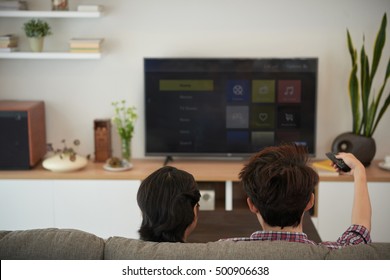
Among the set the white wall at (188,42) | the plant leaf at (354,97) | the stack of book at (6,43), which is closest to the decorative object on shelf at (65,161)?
the white wall at (188,42)

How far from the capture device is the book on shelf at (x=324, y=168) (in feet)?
14.0

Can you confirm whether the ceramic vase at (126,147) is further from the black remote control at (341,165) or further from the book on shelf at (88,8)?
the black remote control at (341,165)

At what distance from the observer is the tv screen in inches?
173

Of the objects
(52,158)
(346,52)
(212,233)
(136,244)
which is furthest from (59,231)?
(346,52)

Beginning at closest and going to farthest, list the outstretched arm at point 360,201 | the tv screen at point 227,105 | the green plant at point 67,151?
the outstretched arm at point 360,201 < the green plant at point 67,151 < the tv screen at point 227,105

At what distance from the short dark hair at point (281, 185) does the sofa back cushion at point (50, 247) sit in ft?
1.86

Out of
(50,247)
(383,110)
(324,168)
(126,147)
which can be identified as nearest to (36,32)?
(126,147)

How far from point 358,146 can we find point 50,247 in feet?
9.27

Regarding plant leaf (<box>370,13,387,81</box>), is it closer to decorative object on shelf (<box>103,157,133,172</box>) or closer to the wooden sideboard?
the wooden sideboard

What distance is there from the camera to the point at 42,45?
4.41 metres

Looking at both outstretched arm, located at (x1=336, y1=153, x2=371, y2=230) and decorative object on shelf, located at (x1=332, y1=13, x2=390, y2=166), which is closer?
outstretched arm, located at (x1=336, y1=153, x2=371, y2=230)

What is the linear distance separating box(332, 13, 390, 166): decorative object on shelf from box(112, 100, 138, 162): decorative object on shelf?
137 centimetres

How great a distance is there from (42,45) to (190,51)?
992 mm

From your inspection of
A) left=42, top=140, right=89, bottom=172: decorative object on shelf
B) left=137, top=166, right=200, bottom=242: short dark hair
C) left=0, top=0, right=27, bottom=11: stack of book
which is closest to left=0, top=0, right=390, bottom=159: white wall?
left=0, top=0, right=27, bottom=11: stack of book
